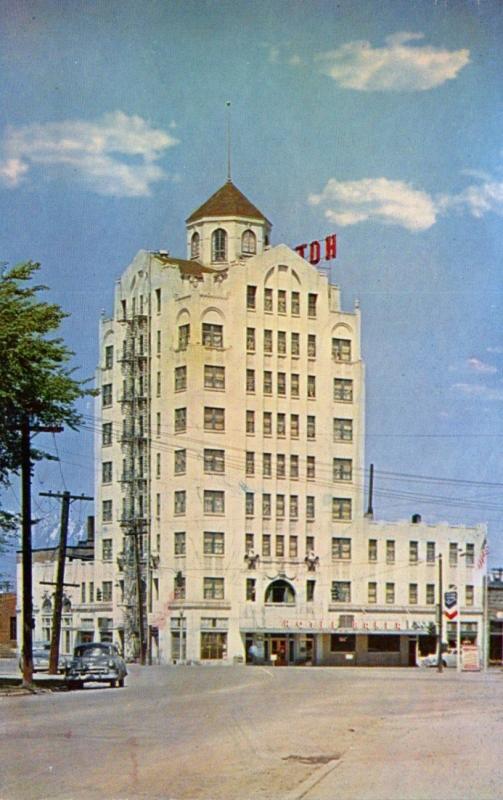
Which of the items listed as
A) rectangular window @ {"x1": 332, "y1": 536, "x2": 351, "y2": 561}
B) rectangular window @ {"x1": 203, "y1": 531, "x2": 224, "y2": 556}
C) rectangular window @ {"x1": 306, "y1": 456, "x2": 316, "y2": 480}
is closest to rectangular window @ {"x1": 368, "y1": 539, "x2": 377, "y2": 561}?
rectangular window @ {"x1": 332, "y1": 536, "x2": 351, "y2": 561}

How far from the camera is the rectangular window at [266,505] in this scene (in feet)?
303

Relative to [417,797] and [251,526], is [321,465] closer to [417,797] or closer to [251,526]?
[251,526]

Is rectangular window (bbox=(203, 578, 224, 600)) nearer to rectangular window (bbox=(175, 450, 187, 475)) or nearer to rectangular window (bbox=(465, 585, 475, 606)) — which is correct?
rectangular window (bbox=(175, 450, 187, 475))

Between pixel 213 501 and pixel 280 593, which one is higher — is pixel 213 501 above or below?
above

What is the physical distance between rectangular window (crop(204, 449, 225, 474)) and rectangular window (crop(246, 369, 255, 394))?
4.20 metres

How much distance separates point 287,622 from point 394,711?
67184 millimetres

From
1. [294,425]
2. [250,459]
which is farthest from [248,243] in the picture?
[250,459]

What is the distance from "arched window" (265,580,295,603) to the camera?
3730 inches

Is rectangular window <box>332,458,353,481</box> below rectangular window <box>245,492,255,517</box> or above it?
above

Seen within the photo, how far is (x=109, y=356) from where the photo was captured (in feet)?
308

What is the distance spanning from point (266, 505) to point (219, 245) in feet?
69.2

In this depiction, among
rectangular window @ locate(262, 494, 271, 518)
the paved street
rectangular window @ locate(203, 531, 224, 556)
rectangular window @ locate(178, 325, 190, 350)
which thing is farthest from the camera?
rectangular window @ locate(262, 494, 271, 518)

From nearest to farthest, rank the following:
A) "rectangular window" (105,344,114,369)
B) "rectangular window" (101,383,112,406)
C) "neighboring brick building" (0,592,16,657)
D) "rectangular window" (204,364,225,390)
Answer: "rectangular window" (204,364,225,390)
"rectangular window" (101,383,112,406)
"rectangular window" (105,344,114,369)
"neighboring brick building" (0,592,16,657)

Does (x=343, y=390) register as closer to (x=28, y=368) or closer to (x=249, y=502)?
(x=249, y=502)
